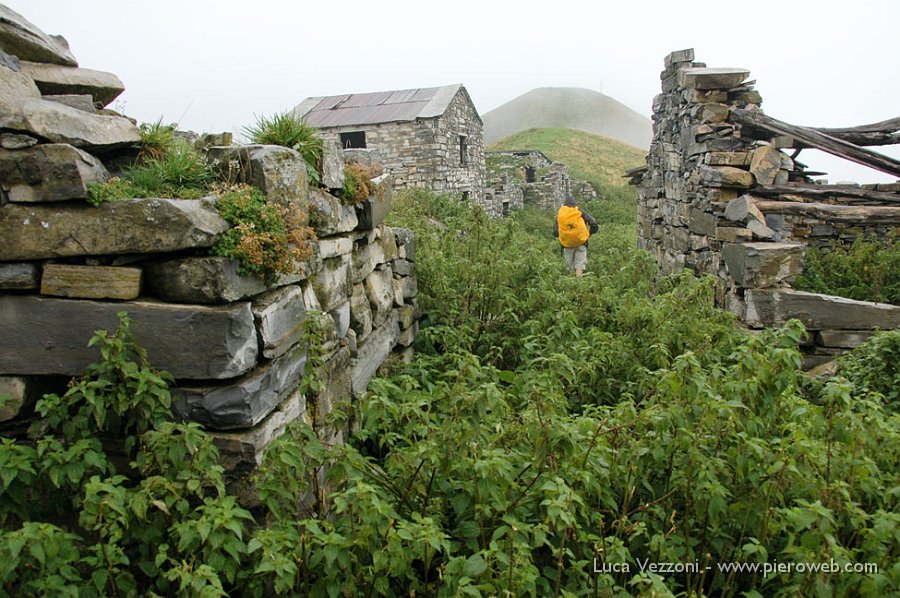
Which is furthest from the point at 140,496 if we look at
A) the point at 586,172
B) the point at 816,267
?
the point at 586,172

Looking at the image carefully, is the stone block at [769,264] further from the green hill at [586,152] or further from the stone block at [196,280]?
the green hill at [586,152]

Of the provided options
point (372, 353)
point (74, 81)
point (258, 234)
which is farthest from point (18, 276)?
point (372, 353)

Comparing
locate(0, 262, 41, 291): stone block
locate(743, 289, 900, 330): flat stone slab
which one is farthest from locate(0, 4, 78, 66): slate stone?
locate(743, 289, 900, 330): flat stone slab

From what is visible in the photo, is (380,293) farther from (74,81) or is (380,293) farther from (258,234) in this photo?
(74,81)

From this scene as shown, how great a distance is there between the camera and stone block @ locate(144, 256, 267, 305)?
9.75ft

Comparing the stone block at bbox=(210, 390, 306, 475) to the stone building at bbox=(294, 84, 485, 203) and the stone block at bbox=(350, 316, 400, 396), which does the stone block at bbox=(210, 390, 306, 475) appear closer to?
the stone block at bbox=(350, 316, 400, 396)

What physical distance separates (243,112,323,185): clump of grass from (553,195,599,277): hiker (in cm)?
669

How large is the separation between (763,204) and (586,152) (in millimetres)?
31142

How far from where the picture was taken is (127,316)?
9.45ft

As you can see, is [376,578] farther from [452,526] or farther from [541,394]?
[541,394]

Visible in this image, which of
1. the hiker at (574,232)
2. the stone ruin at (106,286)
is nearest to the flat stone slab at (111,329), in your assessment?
the stone ruin at (106,286)

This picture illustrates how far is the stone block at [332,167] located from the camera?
14.4ft

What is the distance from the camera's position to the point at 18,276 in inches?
116

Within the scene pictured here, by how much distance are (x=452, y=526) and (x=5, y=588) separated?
1.93 meters
